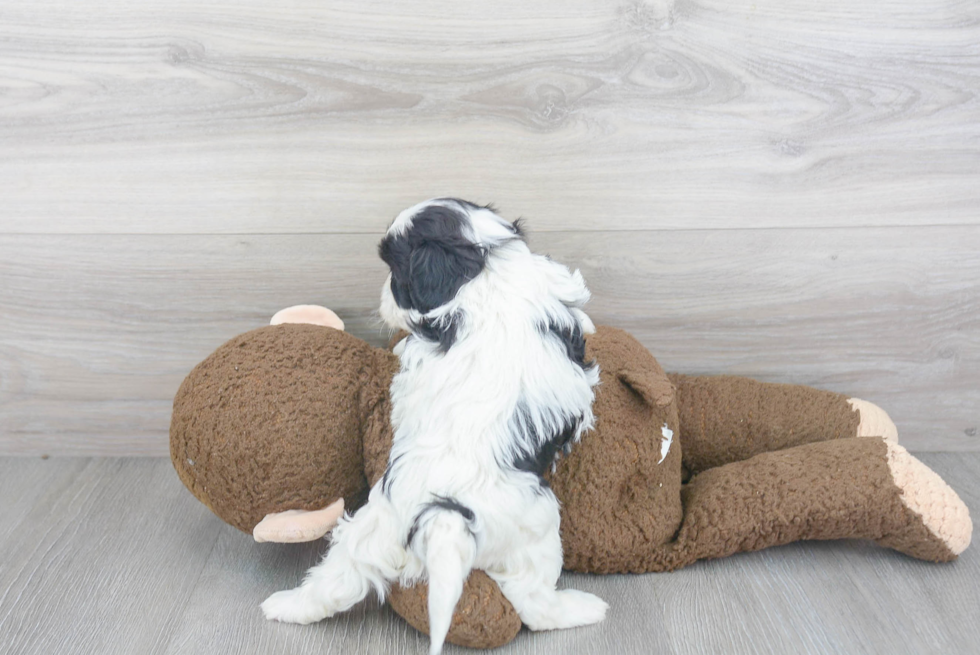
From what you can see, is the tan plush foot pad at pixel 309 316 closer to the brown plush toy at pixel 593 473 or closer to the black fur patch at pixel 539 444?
the brown plush toy at pixel 593 473

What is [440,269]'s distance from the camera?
878mm

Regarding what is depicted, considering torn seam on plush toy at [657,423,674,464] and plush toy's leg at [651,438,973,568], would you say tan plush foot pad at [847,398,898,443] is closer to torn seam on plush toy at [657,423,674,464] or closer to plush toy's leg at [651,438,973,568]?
plush toy's leg at [651,438,973,568]

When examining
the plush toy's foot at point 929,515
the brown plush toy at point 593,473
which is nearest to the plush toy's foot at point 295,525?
the brown plush toy at point 593,473

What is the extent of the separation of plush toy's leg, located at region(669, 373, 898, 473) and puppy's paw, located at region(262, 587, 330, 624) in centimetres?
59

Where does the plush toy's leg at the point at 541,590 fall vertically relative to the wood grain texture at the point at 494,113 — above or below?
below

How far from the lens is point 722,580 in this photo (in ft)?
3.34

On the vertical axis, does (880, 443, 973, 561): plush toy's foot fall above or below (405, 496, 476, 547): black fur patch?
below

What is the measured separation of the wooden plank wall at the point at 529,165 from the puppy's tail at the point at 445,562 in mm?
522

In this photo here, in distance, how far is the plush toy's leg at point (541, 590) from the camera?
35.1 inches

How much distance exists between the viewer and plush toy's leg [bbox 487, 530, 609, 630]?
893 millimetres

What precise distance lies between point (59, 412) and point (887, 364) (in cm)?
142

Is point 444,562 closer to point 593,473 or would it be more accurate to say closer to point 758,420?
point 593,473

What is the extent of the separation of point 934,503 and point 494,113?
2.65 feet

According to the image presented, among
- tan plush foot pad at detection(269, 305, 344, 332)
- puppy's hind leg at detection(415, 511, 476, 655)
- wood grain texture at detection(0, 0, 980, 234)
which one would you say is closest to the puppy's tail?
puppy's hind leg at detection(415, 511, 476, 655)
